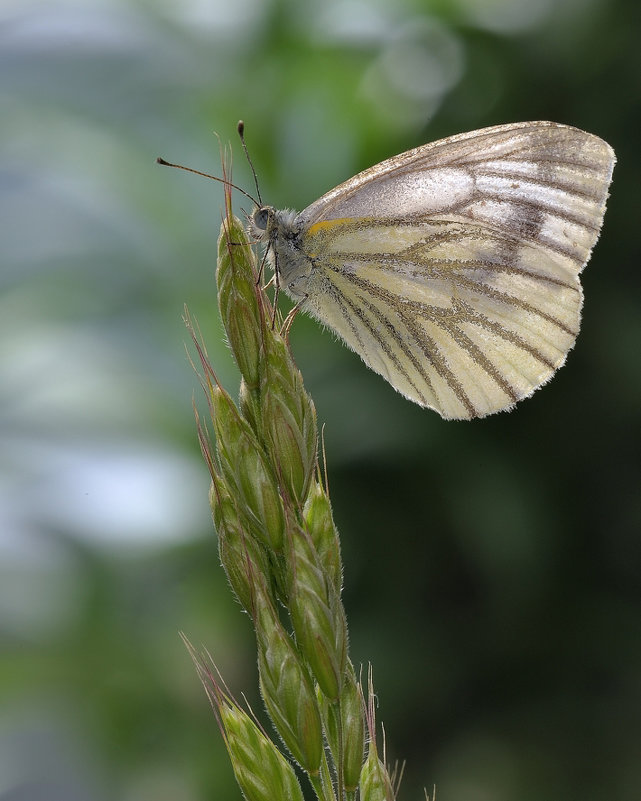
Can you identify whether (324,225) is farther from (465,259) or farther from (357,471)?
(357,471)

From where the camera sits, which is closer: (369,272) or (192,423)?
(369,272)

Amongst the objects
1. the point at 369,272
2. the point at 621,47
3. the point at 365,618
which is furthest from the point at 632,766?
the point at 621,47

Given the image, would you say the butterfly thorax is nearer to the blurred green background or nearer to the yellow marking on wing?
the yellow marking on wing

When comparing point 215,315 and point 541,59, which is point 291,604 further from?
point 541,59

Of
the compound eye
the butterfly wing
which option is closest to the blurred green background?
the butterfly wing

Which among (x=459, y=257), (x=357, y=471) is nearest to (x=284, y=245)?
(x=459, y=257)

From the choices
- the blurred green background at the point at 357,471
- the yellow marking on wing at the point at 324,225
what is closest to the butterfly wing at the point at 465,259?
the yellow marking on wing at the point at 324,225

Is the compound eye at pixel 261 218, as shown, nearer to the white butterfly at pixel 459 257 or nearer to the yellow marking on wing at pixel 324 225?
the white butterfly at pixel 459 257
